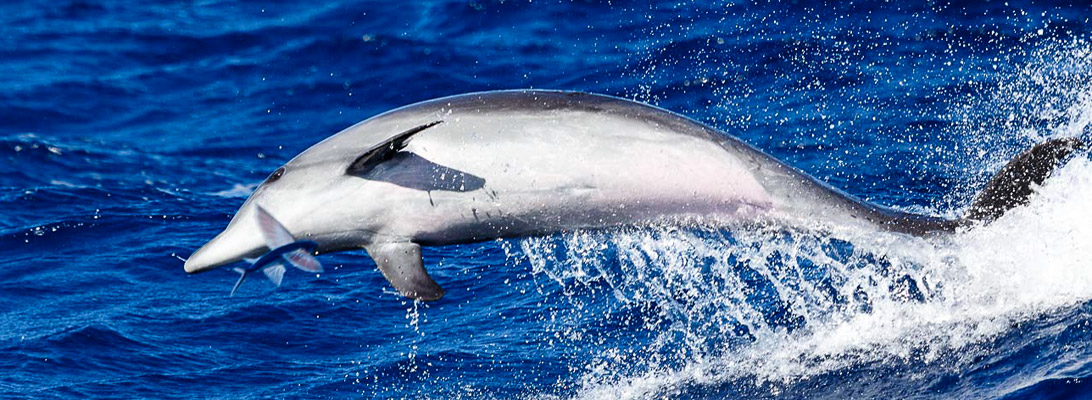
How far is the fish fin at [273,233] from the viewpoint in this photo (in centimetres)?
653

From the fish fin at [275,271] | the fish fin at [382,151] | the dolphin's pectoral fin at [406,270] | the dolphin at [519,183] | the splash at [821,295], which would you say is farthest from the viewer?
the splash at [821,295]

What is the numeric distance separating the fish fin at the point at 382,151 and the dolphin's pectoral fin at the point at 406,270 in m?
0.43

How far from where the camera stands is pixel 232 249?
7344 millimetres

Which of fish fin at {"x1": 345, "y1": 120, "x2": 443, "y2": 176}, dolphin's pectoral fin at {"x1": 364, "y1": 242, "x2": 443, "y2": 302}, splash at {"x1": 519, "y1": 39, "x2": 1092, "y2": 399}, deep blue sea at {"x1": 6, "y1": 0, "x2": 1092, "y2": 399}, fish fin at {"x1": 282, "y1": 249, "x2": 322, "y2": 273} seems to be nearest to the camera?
fish fin at {"x1": 282, "y1": 249, "x2": 322, "y2": 273}

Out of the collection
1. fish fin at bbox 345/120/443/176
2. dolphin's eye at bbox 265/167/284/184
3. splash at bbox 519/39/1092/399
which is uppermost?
fish fin at bbox 345/120/443/176

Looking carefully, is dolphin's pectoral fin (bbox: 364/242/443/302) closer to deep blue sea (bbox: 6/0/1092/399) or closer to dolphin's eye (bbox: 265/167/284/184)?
dolphin's eye (bbox: 265/167/284/184)

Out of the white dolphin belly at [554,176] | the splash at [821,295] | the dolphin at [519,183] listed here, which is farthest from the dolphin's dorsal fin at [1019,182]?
the white dolphin belly at [554,176]

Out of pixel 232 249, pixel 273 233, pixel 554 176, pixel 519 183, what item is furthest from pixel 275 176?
pixel 554 176

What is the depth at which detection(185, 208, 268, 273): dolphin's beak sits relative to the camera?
7.32 m

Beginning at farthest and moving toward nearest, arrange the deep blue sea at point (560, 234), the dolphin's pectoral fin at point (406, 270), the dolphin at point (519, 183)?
the deep blue sea at point (560, 234), the dolphin at point (519, 183), the dolphin's pectoral fin at point (406, 270)

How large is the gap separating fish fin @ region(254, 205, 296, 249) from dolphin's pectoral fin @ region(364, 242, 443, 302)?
668 mm

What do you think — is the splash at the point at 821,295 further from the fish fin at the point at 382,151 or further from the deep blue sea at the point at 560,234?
the fish fin at the point at 382,151

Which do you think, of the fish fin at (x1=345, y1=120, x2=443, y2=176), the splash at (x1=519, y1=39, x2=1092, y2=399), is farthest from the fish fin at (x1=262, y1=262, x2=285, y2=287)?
the splash at (x1=519, y1=39, x2=1092, y2=399)

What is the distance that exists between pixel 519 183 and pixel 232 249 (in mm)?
1617
